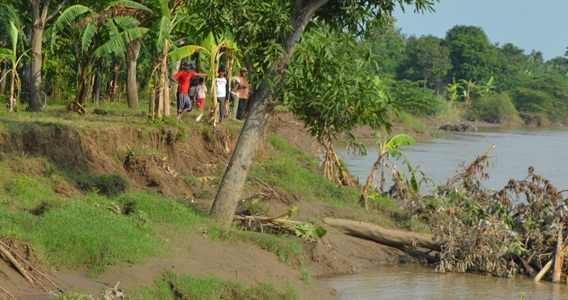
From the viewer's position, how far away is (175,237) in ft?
36.9

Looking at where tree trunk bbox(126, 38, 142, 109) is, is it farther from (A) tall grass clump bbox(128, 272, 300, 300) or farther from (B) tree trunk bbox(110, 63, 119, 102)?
(A) tall grass clump bbox(128, 272, 300, 300)

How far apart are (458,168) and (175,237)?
18.4 meters

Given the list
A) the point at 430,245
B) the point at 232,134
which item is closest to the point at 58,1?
the point at 232,134

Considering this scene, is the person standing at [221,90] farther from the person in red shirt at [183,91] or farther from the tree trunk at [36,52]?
the tree trunk at [36,52]

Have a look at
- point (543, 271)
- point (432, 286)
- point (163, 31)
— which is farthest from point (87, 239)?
point (163, 31)

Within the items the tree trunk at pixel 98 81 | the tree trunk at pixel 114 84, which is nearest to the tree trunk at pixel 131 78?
the tree trunk at pixel 98 81

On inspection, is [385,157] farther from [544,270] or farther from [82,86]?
[82,86]

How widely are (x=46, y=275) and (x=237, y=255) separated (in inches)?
127

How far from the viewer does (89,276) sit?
30.0 feet

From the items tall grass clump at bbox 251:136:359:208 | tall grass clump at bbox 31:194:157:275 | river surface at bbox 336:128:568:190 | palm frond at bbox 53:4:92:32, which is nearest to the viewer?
tall grass clump at bbox 31:194:157:275

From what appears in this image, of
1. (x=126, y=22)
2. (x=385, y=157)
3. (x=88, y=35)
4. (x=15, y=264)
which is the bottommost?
(x=15, y=264)

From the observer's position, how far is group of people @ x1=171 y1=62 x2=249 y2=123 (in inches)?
760

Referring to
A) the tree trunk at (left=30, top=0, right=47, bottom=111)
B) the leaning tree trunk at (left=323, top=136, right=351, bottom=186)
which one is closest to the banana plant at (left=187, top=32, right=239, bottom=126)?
the leaning tree trunk at (left=323, top=136, right=351, bottom=186)

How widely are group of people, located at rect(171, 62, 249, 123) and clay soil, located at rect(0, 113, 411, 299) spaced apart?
89 cm
